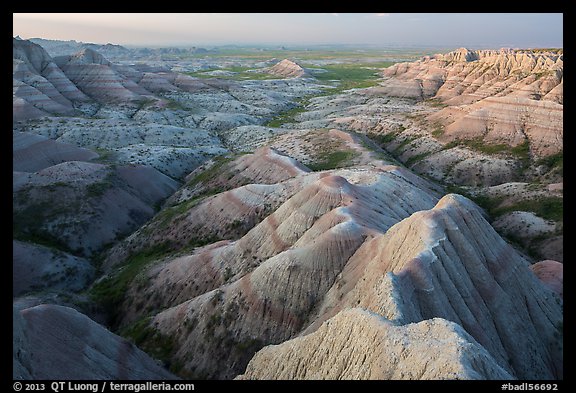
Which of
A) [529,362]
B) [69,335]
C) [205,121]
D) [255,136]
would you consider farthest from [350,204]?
[205,121]

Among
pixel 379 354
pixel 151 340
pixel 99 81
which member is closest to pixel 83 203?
pixel 151 340

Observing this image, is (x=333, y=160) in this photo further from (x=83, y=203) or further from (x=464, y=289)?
(x=464, y=289)

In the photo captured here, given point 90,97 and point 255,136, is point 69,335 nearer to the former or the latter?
point 255,136

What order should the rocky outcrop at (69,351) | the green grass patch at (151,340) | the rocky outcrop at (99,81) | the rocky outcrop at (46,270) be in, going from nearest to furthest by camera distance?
the rocky outcrop at (69,351) → the green grass patch at (151,340) → the rocky outcrop at (46,270) → the rocky outcrop at (99,81)

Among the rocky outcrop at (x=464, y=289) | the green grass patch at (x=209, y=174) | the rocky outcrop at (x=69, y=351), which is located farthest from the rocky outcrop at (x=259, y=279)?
the green grass patch at (x=209, y=174)

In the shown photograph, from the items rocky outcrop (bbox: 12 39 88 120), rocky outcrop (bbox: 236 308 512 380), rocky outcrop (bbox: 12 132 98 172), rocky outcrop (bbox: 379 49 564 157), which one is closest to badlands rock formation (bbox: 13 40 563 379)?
rocky outcrop (bbox: 236 308 512 380)

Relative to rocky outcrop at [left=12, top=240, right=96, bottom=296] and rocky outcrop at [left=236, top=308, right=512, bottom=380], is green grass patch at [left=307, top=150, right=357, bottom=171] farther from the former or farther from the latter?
rocky outcrop at [left=236, top=308, right=512, bottom=380]

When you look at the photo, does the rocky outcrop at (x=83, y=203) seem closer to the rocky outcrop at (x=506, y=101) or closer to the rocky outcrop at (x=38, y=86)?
the rocky outcrop at (x=38, y=86)
